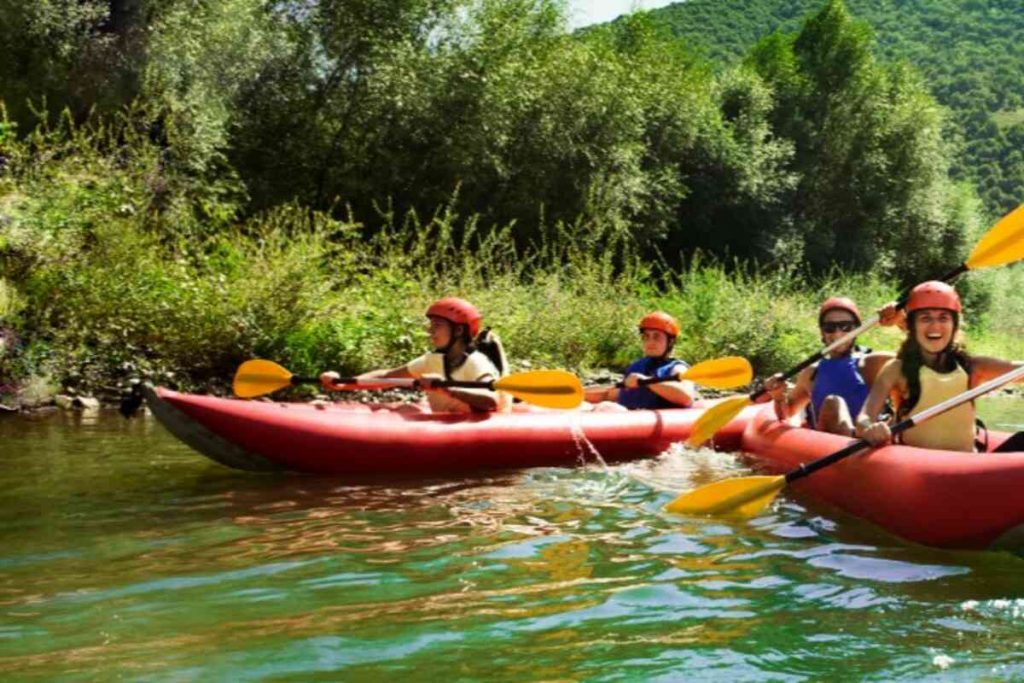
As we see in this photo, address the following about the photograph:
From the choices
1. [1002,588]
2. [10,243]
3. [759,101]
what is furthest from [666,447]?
[759,101]

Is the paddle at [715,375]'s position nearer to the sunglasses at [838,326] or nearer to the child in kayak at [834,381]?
the child in kayak at [834,381]

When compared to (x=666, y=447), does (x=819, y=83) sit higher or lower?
higher

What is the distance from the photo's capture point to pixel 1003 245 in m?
5.01

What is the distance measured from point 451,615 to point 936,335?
8.06 feet

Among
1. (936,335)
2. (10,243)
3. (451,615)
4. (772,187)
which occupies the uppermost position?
(772,187)

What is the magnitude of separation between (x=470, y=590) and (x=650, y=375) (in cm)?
397

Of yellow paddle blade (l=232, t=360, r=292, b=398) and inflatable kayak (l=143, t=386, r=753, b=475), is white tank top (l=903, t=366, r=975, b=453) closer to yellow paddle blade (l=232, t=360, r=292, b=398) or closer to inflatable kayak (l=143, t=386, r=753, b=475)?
inflatable kayak (l=143, t=386, r=753, b=475)

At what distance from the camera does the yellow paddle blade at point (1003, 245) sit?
4945mm

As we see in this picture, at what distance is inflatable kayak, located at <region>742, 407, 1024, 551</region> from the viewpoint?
3.82 metres

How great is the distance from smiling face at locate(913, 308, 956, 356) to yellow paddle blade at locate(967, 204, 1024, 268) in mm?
363

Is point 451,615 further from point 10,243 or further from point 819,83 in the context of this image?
point 819,83

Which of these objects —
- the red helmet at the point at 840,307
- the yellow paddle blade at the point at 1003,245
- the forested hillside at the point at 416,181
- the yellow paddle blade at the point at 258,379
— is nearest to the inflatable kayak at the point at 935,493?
the yellow paddle blade at the point at 1003,245

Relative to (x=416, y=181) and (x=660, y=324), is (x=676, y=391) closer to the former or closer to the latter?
(x=660, y=324)

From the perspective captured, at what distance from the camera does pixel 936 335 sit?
4.72 metres
